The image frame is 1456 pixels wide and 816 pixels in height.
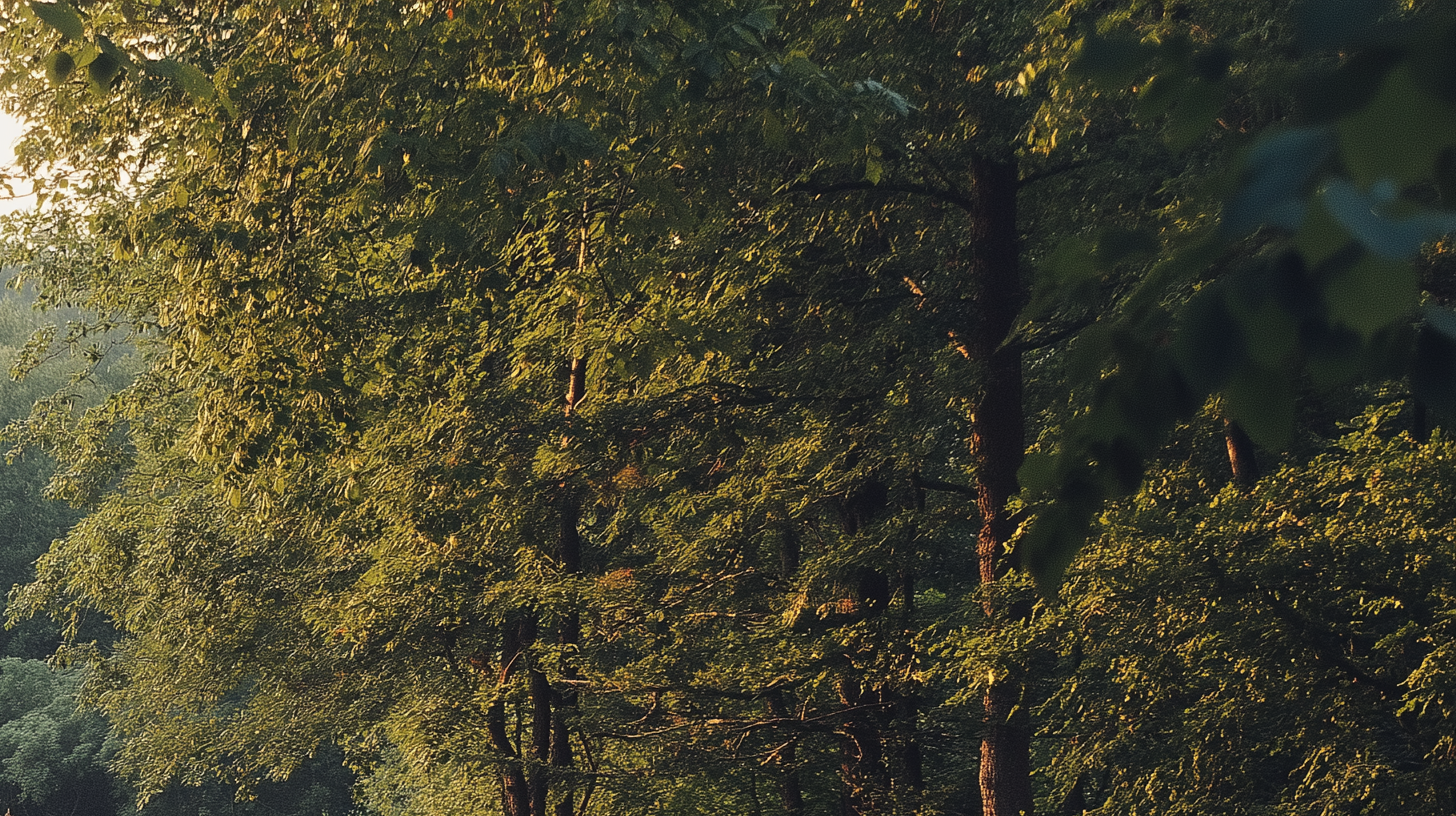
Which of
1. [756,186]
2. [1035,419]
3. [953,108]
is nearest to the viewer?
[953,108]

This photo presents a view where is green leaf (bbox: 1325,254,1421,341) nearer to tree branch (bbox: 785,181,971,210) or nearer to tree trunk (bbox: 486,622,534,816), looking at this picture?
tree branch (bbox: 785,181,971,210)

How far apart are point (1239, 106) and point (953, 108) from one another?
1.76 meters

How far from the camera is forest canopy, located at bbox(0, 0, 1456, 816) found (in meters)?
1.38

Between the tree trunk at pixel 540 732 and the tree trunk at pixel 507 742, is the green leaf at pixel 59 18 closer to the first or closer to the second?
the tree trunk at pixel 540 732

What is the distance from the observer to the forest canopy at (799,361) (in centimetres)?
138

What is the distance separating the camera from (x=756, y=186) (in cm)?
941

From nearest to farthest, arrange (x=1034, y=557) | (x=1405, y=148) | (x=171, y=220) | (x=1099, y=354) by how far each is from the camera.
Result: (x=1405, y=148) < (x=1099, y=354) < (x=1034, y=557) < (x=171, y=220)

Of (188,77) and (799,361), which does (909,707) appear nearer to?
(799,361)

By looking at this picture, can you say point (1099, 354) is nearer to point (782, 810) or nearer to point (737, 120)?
point (737, 120)

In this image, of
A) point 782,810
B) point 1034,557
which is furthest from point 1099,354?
point 782,810

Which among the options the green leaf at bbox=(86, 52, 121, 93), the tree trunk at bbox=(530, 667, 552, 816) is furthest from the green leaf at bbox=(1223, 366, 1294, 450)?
the tree trunk at bbox=(530, 667, 552, 816)

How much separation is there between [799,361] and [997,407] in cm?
169

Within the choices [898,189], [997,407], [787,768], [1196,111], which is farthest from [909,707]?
[1196,111]

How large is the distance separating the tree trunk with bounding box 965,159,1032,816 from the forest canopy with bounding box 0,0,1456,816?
0.04 m
